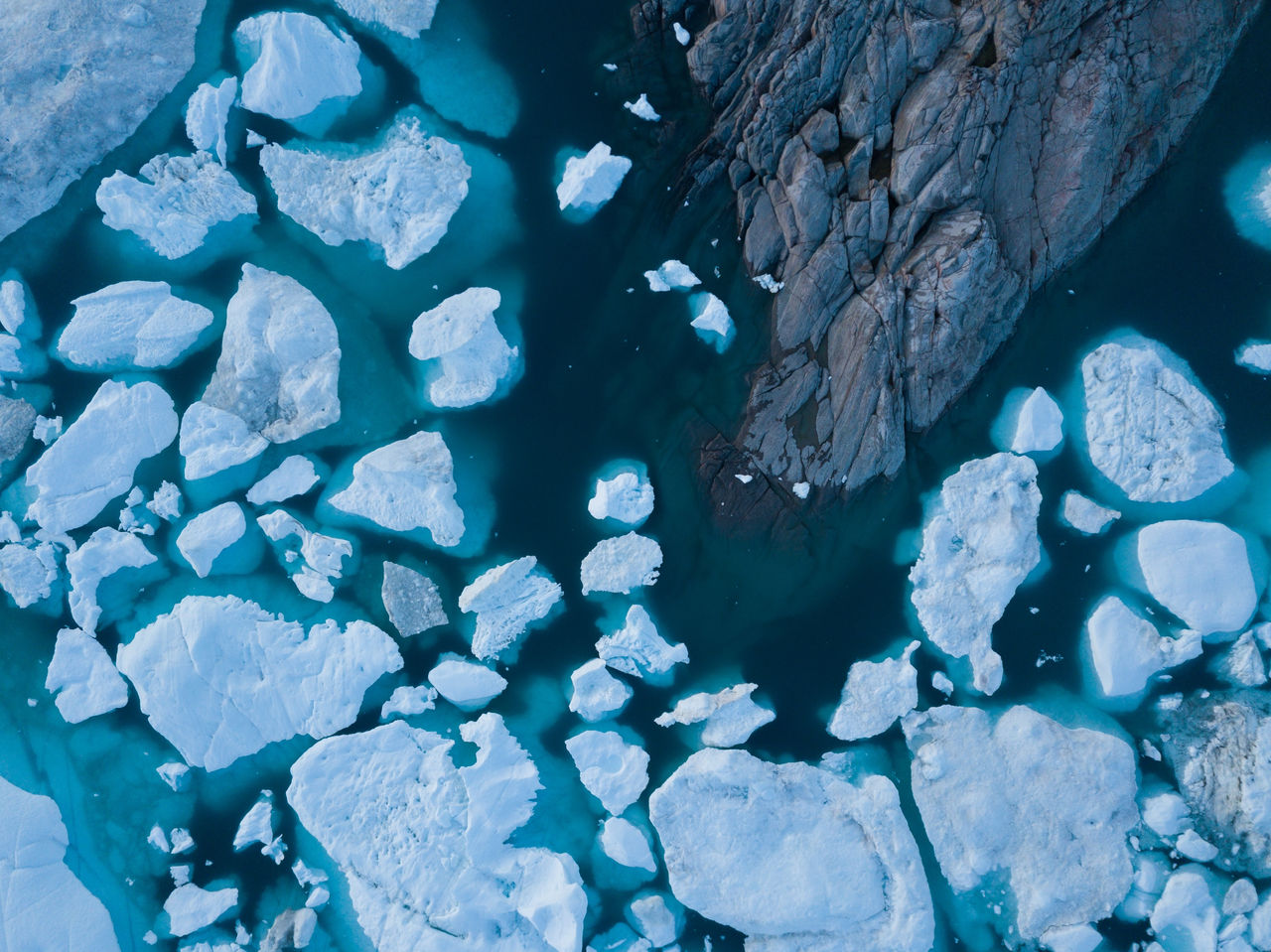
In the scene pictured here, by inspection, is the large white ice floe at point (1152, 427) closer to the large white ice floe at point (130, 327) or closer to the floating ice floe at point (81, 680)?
the large white ice floe at point (130, 327)

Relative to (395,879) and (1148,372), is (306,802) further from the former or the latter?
(1148,372)

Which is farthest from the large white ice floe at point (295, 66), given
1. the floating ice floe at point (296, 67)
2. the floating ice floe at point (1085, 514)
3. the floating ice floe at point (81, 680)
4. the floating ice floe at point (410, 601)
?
the floating ice floe at point (1085, 514)

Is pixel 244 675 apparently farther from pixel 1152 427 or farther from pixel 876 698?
pixel 1152 427

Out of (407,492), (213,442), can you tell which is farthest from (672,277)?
(213,442)

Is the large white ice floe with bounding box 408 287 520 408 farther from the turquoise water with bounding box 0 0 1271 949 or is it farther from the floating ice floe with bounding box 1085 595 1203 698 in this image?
the floating ice floe with bounding box 1085 595 1203 698

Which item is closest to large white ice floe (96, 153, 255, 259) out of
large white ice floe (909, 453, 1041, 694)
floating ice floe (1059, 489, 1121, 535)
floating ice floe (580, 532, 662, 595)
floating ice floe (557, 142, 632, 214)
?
floating ice floe (557, 142, 632, 214)

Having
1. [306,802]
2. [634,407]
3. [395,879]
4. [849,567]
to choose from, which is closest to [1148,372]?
[849,567]
